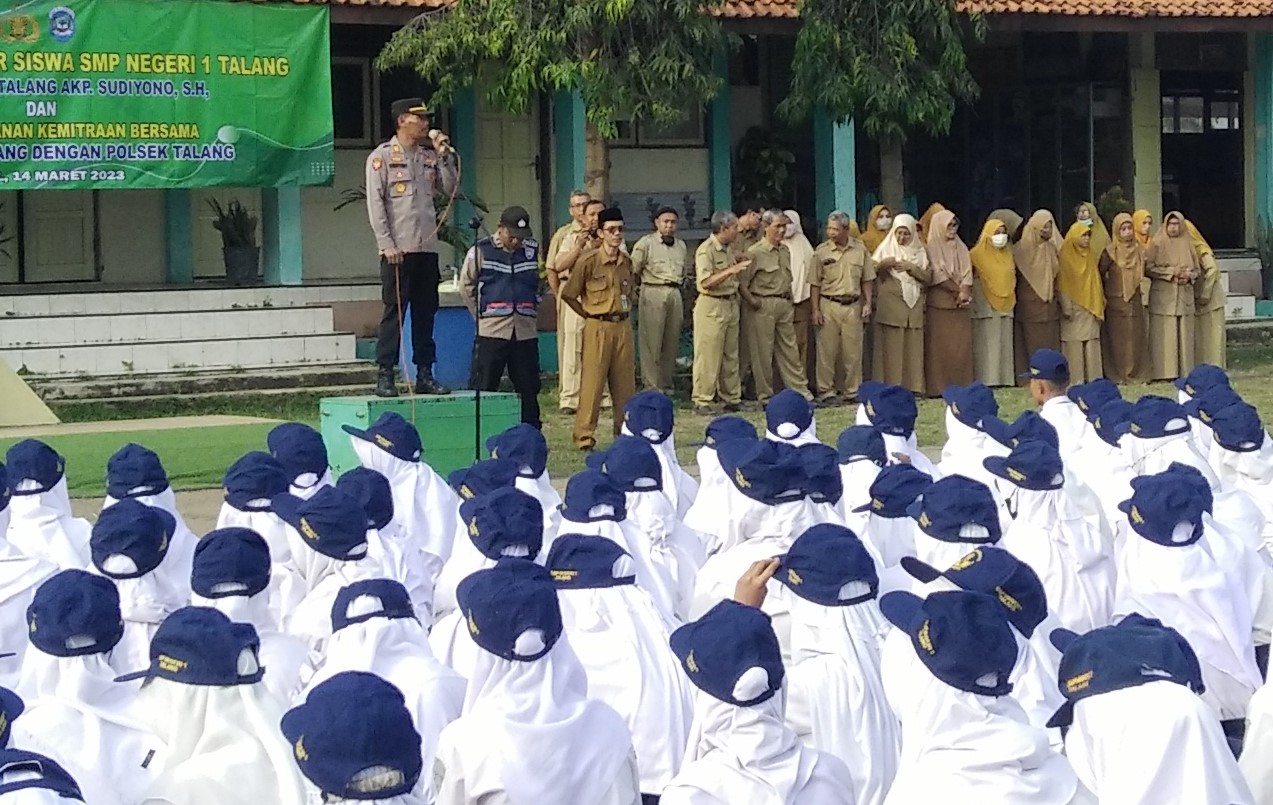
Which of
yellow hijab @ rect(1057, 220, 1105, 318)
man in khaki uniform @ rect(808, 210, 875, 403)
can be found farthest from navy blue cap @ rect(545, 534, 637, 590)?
yellow hijab @ rect(1057, 220, 1105, 318)

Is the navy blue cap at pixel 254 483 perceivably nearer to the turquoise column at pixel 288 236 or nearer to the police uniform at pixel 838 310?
the police uniform at pixel 838 310

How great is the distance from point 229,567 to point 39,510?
7.55 feet

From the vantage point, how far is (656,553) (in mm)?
7418

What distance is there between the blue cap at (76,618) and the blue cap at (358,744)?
1215 millimetres

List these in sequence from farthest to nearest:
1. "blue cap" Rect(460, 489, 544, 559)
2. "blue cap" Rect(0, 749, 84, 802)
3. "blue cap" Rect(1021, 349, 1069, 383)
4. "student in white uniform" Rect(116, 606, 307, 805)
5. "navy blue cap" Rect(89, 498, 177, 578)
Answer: "blue cap" Rect(1021, 349, 1069, 383)
"blue cap" Rect(460, 489, 544, 559)
"navy blue cap" Rect(89, 498, 177, 578)
"student in white uniform" Rect(116, 606, 307, 805)
"blue cap" Rect(0, 749, 84, 802)

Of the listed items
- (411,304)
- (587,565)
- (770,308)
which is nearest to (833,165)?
(770,308)

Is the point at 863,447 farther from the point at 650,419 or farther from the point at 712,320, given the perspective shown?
the point at 712,320

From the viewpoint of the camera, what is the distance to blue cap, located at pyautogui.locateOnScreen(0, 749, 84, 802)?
11.2 feet

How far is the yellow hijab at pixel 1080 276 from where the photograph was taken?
57.8 feet

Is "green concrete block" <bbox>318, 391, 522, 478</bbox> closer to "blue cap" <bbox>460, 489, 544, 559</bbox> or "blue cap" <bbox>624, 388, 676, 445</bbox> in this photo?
"blue cap" <bbox>624, 388, 676, 445</bbox>

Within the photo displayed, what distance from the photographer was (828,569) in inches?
211

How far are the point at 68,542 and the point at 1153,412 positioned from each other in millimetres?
4514

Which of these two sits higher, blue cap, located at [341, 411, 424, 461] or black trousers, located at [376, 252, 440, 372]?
black trousers, located at [376, 252, 440, 372]

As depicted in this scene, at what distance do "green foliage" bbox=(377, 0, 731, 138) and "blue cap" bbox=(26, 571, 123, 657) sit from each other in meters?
10.9
